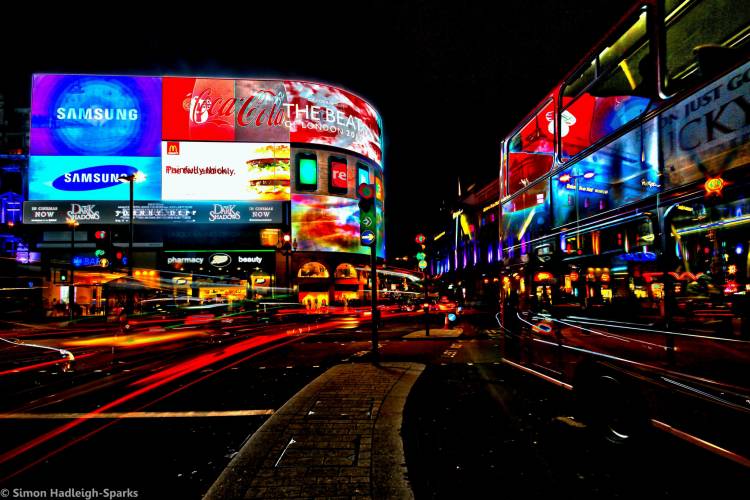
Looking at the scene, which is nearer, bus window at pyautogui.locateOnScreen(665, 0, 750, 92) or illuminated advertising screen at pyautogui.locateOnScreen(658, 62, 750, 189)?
illuminated advertising screen at pyautogui.locateOnScreen(658, 62, 750, 189)

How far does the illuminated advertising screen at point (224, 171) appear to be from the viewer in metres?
47.1

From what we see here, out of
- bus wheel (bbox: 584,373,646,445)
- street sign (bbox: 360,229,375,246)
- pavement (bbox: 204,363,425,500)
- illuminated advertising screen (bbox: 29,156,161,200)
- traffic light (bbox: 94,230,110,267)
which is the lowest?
pavement (bbox: 204,363,425,500)

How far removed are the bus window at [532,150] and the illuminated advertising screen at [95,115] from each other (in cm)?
4699

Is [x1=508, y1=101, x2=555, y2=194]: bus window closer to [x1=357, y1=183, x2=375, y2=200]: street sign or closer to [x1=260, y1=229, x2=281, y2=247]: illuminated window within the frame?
[x1=357, y1=183, x2=375, y2=200]: street sign

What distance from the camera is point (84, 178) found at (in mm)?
46406

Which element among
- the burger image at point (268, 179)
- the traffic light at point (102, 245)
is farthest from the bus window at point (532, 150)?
the burger image at point (268, 179)

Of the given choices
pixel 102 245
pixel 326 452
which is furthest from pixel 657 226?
pixel 102 245

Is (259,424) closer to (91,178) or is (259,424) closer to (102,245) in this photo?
(102,245)

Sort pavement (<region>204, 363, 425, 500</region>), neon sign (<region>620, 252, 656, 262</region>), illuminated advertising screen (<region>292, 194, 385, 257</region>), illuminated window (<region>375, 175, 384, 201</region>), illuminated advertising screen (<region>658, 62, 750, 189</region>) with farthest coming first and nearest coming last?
illuminated window (<region>375, 175, 384, 201</region>), illuminated advertising screen (<region>292, 194, 385, 257</region>), neon sign (<region>620, 252, 656, 262</region>), pavement (<region>204, 363, 425, 500</region>), illuminated advertising screen (<region>658, 62, 750, 189</region>)

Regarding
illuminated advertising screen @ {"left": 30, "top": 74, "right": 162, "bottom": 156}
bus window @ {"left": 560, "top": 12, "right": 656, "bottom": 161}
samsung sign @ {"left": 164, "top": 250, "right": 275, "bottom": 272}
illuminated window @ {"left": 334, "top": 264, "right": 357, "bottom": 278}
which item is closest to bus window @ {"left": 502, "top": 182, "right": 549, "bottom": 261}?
bus window @ {"left": 560, "top": 12, "right": 656, "bottom": 161}

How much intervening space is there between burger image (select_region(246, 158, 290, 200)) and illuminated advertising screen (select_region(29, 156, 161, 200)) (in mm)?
9844

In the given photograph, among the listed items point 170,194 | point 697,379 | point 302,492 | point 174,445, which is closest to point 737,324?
point 697,379

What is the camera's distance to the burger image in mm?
48250

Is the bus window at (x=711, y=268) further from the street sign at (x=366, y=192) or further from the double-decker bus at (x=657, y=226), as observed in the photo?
the street sign at (x=366, y=192)
